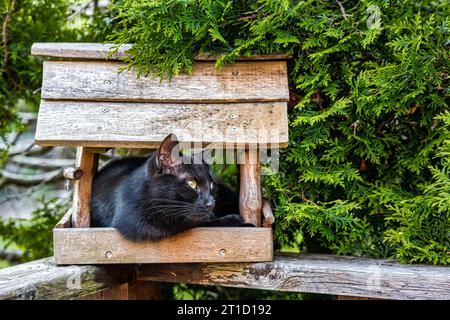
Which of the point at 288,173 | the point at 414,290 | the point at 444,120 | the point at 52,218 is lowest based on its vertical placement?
the point at 414,290

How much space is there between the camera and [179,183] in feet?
8.23

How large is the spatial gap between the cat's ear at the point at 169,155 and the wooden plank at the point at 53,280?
571mm

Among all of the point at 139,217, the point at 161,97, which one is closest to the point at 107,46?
the point at 161,97

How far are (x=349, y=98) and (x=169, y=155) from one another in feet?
2.80

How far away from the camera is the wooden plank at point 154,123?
2383 mm

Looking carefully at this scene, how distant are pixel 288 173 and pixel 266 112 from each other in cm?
45

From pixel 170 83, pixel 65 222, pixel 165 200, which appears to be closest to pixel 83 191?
pixel 65 222

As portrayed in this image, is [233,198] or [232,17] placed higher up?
[232,17]

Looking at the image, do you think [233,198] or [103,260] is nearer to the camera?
[103,260]

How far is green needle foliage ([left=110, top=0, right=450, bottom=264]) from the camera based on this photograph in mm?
2371

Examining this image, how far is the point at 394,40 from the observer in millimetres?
2482

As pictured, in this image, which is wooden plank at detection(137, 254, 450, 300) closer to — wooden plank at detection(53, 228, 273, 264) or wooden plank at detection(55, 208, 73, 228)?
wooden plank at detection(53, 228, 273, 264)

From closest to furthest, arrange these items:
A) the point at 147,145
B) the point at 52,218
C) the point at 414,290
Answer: the point at 414,290, the point at 147,145, the point at 52,218

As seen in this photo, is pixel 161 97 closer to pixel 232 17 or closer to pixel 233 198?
pixel 232 17
